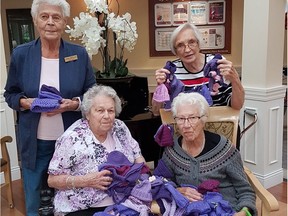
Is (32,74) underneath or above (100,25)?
underneath

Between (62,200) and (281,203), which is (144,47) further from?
(62,200)

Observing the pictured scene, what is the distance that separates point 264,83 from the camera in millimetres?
3182

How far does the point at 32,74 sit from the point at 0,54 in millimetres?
1893

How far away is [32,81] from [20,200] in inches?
73.3

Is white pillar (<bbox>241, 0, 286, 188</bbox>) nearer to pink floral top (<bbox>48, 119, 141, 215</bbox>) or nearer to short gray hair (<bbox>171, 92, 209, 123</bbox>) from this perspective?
short gray hair (<bbox>171, 92, 209, 123</bbox>)

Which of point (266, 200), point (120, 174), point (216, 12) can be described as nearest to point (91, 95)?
point (120, 174)

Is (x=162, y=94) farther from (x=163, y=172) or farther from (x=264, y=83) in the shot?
(x=264, y=83)

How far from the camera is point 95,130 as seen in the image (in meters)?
1.83

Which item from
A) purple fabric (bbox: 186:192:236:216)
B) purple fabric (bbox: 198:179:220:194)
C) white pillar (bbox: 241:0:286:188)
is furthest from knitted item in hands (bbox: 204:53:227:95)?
white pillar (bbox: 241:0:286:188)

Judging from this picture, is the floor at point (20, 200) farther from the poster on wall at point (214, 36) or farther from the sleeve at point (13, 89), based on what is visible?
the poster on wall at point (214, 36)

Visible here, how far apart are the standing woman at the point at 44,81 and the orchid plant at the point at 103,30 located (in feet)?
1.29

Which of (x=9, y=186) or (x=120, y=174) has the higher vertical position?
(x=120, y=174)

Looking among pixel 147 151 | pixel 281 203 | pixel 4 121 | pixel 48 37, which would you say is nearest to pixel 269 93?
pixel 281 203

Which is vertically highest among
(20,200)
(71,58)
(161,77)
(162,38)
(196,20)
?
(196,20)
